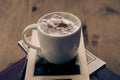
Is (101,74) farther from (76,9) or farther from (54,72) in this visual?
(76,9)

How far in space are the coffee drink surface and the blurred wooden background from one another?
219 millimetres

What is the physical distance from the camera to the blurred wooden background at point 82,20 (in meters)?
0.80

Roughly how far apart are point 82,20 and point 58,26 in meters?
0.31

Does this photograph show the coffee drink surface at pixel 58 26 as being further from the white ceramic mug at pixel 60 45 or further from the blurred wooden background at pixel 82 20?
the blurred wooden background at pixel 82 20

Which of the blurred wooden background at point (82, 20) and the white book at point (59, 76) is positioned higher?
the blurred wooden background at point (82, 20)

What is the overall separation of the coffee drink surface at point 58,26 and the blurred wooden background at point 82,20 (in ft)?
0.72

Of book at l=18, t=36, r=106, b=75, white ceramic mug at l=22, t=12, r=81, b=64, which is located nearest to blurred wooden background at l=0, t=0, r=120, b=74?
book at l=18, t=36, r=106, b=75

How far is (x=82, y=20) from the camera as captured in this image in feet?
2.92

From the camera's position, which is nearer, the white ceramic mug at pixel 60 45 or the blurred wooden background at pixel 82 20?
the white ceramic mug at pixel 60 45

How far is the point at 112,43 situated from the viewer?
0.82 m

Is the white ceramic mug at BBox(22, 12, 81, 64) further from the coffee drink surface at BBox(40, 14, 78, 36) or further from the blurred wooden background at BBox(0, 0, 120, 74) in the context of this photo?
the blurred wooden background at BBox(0, 0, 120, 74)

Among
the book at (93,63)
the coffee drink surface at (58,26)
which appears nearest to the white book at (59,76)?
the book at (93,63)

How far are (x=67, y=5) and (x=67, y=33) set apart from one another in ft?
1.32

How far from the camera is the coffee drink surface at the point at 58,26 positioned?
59 cm
